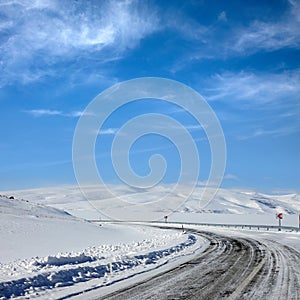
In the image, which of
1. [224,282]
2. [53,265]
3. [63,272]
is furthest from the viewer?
[53,265]

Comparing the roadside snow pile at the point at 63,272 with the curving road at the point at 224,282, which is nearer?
the curving road at the point at 224,282

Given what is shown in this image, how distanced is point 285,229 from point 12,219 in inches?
1127

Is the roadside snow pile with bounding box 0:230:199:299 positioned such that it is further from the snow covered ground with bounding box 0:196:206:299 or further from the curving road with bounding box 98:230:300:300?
the curving road with bounding box 98:230:300:300

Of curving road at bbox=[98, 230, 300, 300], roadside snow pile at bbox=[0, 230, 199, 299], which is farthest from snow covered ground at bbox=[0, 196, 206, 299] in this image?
curving road at bbox=[98, 230, 300, 300]

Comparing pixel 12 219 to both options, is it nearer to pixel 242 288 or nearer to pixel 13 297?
pixel 13 297

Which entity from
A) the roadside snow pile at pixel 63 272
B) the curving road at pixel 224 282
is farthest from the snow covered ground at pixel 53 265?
the curving road at pixel 224 282

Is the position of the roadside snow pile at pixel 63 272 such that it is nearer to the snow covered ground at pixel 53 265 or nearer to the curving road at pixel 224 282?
the snow covered ground at pixel 53 265

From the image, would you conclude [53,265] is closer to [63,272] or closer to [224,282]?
[63,272]

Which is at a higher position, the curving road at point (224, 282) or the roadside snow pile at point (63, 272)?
the curving road at point (224, 282)

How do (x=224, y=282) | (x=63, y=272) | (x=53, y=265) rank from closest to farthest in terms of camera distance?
(x=224, y=282) < (x=63, y=272) < (x=53, y=265)

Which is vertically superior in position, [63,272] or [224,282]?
[224,282]

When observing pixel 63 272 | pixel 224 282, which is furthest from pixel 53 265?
pixel 224 282

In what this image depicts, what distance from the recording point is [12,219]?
31000 millimetres

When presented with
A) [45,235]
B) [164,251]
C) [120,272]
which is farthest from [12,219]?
[120,272]
